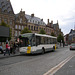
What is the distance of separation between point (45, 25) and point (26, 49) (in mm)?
54263

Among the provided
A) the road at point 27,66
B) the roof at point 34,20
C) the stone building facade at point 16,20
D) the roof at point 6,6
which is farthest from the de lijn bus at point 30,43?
the roof at point 34,20

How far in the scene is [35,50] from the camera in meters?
16.0

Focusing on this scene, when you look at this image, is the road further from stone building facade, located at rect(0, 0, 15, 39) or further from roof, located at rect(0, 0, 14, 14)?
roof, located at rect(0, 0, 14, 14)

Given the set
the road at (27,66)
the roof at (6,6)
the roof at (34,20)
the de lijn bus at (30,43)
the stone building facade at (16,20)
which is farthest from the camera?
the roof at (34,20)

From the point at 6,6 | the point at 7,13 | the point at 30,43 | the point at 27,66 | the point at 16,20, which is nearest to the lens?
the point at 27,66

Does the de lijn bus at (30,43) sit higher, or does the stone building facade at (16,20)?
the stone building facade at (16,20)

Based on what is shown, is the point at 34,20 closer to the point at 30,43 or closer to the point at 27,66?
the point at 30,43

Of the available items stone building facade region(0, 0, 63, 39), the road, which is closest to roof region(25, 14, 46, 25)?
stone building facade region(0, 0, 63, 39)

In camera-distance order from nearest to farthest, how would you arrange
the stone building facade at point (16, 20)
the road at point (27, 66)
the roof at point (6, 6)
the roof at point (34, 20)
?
1. the road at point (27, 66)
2. the stone building facade at point (16, 20)
3. the roof at point (6, 6)
4. the roof at point (34, 20)

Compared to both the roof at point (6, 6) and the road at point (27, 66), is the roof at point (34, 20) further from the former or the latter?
the road at point (27, 66)

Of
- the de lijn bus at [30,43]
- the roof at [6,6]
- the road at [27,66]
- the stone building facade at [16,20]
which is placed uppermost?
the roof at [6,6]

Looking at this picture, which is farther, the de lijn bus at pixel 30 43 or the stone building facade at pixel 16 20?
the stone building facade at pixel 16 20

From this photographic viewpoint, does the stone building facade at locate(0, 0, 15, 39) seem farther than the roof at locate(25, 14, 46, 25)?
No

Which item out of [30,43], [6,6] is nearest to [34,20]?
[6,6]
